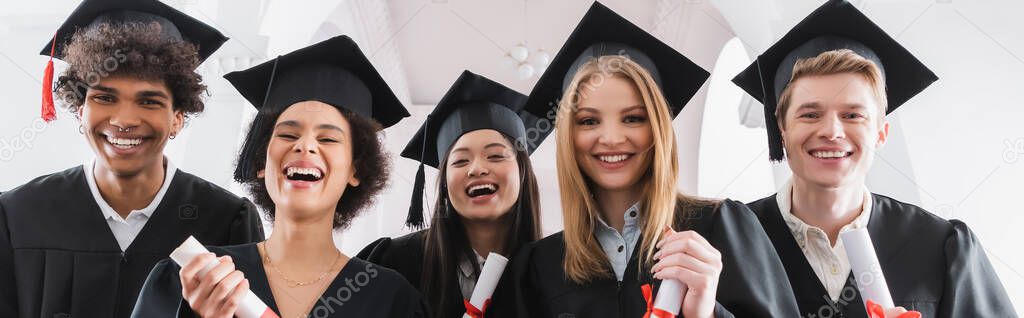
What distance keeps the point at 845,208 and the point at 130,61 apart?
2.23 metres

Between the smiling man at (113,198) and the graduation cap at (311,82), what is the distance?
0.28m

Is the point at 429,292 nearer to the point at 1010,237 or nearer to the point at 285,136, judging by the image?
the point at 285,136

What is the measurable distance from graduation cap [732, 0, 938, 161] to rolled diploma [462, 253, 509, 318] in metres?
1.03

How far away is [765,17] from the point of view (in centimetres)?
446

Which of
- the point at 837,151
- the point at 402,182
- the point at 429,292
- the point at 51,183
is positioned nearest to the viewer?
the point at 837,151

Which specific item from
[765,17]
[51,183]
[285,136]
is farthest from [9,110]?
[765,17]

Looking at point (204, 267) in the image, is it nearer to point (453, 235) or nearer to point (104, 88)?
point (104, 88)

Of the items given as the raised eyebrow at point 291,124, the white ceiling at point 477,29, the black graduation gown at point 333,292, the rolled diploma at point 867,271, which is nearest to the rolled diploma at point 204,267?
the black graduation gown at point 333,292

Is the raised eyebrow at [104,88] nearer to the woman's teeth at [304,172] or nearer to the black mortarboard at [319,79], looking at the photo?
the black mortarboard at [319,79]

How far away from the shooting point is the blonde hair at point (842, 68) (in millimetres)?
2305

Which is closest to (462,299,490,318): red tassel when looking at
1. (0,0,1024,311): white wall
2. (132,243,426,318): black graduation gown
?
(132,243,426,318): black graduation gown

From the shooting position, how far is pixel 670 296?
5.49ft

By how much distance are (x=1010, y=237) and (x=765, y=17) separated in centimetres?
172

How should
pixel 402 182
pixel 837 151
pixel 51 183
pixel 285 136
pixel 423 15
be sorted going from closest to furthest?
pixel 285 136
pixel 837 151
pixel 51 183
pixel 423 15
pixel 402 182
